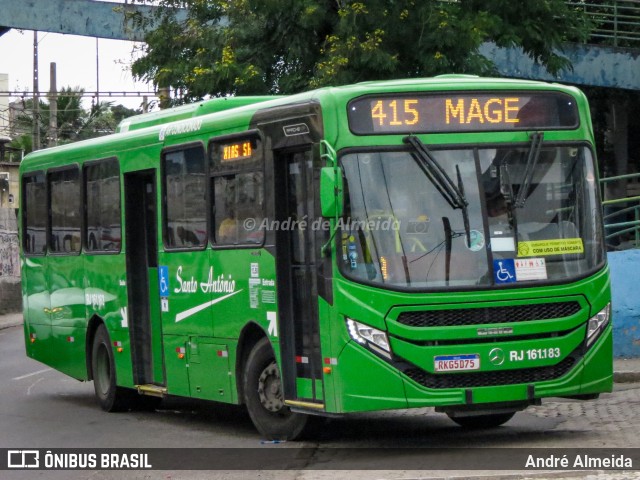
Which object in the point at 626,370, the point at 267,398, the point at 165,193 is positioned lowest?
the point at 626,370

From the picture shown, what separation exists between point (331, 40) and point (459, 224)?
8.92 metres

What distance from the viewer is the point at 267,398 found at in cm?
1163

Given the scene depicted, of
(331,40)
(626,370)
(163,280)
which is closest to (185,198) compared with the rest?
(163,280)

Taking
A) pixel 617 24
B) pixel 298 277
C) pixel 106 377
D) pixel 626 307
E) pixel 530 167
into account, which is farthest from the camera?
pixel 617 24

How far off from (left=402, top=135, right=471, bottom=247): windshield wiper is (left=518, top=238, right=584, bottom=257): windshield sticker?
1.60 ft

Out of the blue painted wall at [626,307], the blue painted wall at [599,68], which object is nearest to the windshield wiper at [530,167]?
the blue painted wall at [626,307]

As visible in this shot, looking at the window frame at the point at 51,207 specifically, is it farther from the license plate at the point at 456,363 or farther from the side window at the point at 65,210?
the license plate at the point at 456,363

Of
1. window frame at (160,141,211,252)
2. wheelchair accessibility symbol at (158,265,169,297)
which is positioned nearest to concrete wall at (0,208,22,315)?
wheelchair accessibility symbol at (158,265,169,297)

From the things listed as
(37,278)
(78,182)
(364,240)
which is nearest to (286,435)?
(364,240)

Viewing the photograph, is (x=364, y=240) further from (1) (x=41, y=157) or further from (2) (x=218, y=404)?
(1) (x=41, y=157)

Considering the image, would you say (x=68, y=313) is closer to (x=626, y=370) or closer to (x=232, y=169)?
(x=232, y=169)

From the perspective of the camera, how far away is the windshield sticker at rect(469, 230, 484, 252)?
10.2 metres

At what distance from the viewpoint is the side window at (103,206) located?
15.1 metres

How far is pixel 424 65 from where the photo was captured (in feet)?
61.6
